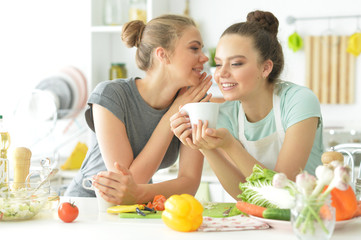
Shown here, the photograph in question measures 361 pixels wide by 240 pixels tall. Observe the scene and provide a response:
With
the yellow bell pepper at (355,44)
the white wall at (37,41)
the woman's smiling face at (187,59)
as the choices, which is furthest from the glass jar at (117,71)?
the woman's smiling face at (187,59)

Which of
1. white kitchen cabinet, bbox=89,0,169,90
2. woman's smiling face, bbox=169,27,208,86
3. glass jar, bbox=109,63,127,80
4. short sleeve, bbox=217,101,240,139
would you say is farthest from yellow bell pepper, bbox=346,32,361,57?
woman's smiling face, bbox=169,27,208,86

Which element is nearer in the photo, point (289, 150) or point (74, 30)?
point (289, 150)

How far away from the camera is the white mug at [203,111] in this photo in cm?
134

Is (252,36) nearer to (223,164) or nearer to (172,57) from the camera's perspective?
(172,57)

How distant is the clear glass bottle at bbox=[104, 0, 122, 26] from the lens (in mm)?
Result: 3537

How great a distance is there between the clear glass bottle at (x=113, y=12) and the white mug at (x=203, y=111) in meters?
2.29

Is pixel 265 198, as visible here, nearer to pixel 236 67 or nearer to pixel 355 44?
pixel 236 67

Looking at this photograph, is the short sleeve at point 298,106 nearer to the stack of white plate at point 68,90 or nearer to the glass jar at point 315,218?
the glass jar at point 315,218

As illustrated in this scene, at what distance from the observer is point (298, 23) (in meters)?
3.47

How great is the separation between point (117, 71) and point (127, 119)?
170cm

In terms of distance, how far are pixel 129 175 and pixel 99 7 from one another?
93.4 inches

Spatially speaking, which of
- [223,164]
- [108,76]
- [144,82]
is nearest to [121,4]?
[108,76]

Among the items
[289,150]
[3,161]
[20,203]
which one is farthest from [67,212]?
[289,150]

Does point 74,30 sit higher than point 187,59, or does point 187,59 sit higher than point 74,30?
point 74,30
